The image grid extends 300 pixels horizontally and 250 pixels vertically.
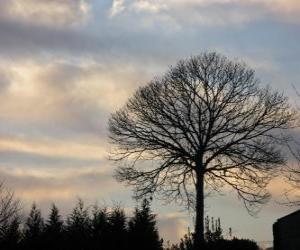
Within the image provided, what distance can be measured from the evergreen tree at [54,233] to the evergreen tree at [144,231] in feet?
17.5

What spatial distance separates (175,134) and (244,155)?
463 centimetres

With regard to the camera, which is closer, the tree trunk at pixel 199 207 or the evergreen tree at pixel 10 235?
the tree trunk at pixel 199 207

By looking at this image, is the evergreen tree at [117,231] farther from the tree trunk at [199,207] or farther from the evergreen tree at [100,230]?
the tree trunk at [199,207]

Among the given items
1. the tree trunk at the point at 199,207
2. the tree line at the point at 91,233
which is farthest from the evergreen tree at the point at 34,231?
the tree trunk at the point at 199,207

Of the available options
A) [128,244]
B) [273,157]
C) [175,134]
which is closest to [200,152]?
[175,134]

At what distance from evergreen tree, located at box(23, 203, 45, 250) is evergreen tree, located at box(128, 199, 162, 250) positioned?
657 centimetres

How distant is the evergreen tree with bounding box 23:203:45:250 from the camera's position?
4325cm

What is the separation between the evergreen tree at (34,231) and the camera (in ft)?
142

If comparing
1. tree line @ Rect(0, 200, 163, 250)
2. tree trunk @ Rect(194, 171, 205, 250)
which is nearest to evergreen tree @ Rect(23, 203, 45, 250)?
tree line @ Rect(0, 200, 163, 250)

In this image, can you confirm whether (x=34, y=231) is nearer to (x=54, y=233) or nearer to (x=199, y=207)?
(x=54, y=233)

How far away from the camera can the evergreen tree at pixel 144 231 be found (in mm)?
40406

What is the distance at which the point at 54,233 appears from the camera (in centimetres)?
4466

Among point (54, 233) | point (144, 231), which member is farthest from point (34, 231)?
point (144, 231)

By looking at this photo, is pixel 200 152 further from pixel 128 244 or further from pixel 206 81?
pixel 128 244
